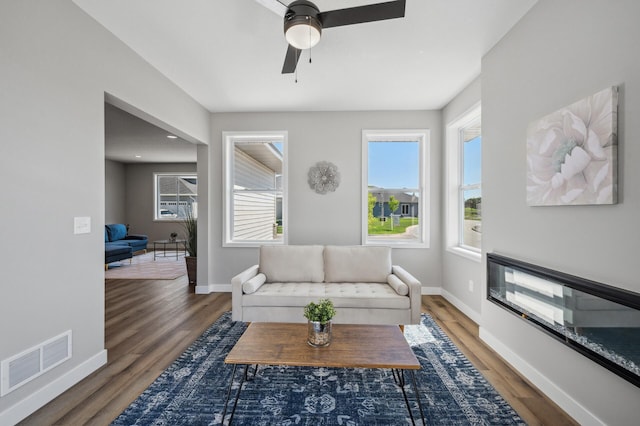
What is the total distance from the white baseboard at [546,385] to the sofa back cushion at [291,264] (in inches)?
72.3

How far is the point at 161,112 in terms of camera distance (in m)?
3.13

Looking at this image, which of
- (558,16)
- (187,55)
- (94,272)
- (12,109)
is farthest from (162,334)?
(558,16)

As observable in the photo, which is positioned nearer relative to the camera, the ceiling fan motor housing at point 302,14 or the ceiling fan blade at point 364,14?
the ceiling fan blade at point 364,14

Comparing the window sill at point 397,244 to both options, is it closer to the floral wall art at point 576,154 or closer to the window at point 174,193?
the floral wall art at point 576,154

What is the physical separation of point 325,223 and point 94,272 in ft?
9.19

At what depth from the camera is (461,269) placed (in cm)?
368

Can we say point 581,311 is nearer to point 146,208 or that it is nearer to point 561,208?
point 561,208

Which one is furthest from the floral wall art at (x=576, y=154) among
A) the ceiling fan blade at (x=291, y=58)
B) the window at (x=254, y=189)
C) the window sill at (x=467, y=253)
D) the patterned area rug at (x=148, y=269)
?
the patterned area rug at (x=148, y=269)

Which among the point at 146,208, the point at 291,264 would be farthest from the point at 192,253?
the point at 146,208

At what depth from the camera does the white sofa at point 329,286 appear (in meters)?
2.81

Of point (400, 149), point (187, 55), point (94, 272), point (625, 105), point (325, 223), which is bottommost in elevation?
point (94, 272)

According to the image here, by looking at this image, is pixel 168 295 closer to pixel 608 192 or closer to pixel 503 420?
pixel 503 420

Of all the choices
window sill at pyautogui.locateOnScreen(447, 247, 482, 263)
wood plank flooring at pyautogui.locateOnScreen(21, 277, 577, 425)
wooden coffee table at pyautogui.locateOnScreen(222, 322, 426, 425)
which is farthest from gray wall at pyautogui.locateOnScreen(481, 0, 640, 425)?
wooden coffee table at pyautogui.locateOnScreen(222, 322, 426, 425)

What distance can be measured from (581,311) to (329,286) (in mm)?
2093
